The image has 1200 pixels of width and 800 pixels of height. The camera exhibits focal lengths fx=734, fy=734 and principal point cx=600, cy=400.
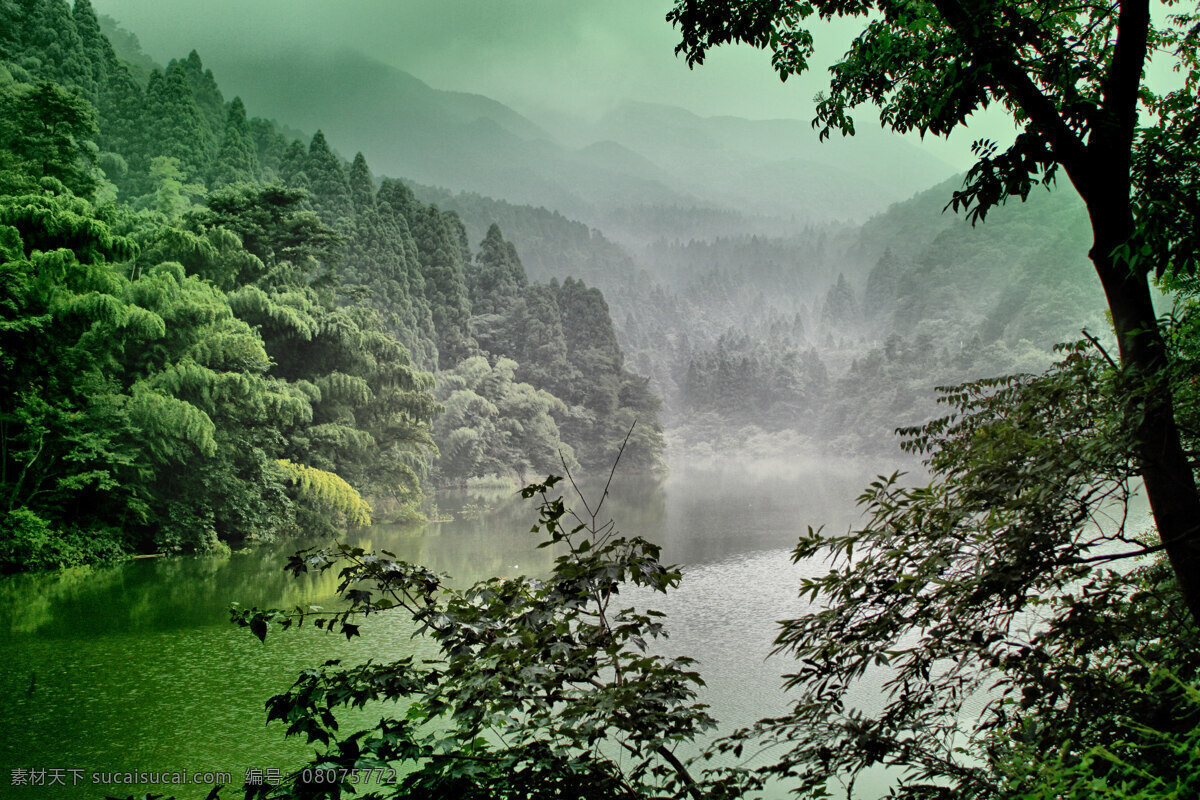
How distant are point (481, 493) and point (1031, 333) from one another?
29255 mm

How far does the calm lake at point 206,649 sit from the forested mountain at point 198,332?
3.46 ft

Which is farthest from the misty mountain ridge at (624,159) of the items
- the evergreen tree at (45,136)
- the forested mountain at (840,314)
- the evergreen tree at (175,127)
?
the evergreen tree at (45,136)

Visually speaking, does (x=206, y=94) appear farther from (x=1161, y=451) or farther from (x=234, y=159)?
(x=1161, y=451)

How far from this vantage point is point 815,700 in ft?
5.40

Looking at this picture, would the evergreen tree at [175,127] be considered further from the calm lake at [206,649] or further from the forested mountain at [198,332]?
the calm lake at [206,649]

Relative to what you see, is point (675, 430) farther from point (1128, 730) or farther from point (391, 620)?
point (1128, 730)

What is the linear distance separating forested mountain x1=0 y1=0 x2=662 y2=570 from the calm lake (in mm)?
1055

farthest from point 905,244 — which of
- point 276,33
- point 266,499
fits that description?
point 266,499

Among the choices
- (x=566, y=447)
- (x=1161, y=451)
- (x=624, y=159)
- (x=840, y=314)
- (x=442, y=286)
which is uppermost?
(x=624, y=159)

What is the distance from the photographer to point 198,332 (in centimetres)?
1036

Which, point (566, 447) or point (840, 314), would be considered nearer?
point (566, 447)

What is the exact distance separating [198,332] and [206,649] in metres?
5.55

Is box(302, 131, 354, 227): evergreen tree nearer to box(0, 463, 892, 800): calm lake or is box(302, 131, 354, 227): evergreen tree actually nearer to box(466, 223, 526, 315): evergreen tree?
box(466, 223, 526, 315): evergreen tree

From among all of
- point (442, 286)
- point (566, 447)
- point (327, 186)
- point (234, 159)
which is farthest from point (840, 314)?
point (234, 159)
